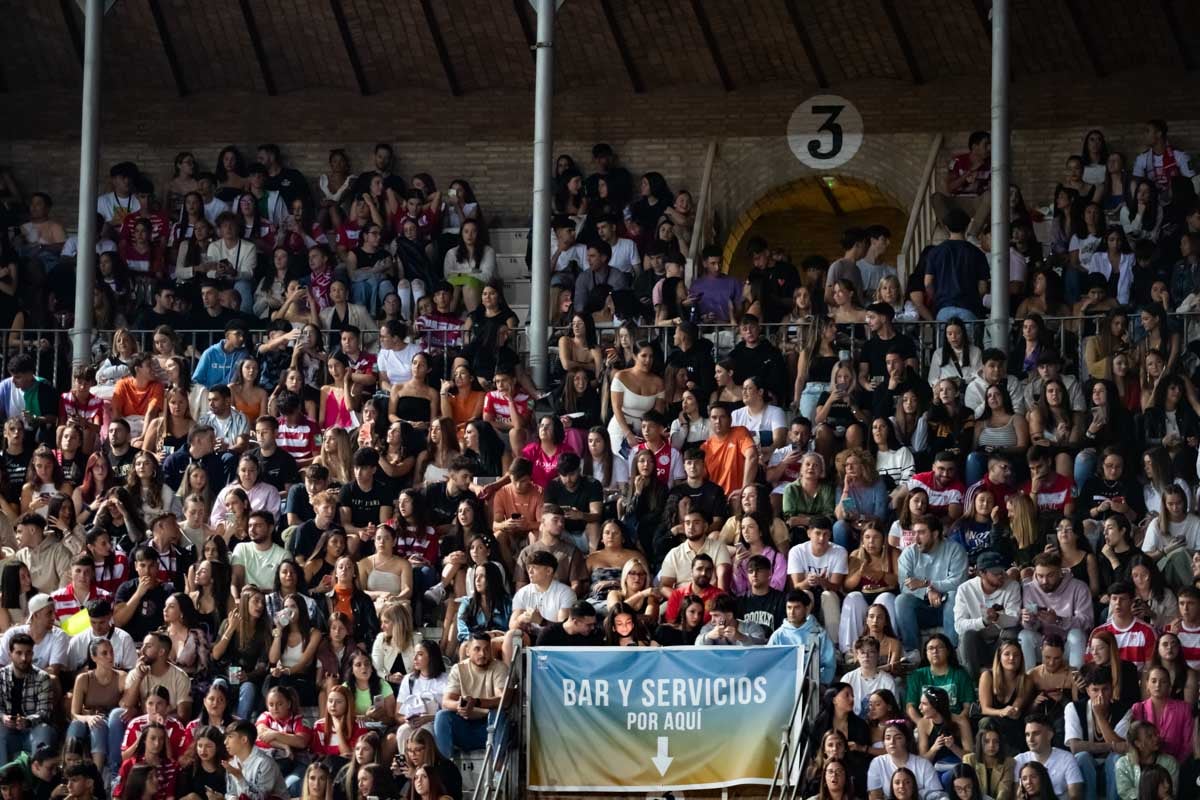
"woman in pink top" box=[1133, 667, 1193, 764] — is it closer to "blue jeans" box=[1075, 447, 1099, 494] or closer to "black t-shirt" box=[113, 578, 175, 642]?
"blue jeans" box=[1075, 447, 1099, 494]

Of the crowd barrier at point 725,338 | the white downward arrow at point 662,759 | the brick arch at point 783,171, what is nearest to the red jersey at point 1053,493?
the crowd barrier at point 725,338

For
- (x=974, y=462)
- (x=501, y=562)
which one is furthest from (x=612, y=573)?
(x=974, y=462)

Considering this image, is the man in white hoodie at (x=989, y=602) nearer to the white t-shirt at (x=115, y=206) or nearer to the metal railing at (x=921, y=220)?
the metal railing at (x=921, y=220)

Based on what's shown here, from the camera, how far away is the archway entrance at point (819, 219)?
2616 cm

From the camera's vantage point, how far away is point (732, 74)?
81.0ft

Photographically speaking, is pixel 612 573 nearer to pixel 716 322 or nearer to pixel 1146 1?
pixel 716 322

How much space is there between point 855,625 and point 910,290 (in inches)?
200

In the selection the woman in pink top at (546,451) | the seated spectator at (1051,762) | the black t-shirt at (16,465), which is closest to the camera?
the seated spectator at (1051,762)

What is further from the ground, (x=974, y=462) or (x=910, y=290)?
(x=910, y=290)

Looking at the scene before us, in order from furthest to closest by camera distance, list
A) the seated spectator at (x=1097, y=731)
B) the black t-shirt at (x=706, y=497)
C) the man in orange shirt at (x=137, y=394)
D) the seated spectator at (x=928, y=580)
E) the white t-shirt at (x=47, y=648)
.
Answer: the man in orange shirt at (x=137, y=394) → the black t-shirt at (x=706, y=497) → the white t-shirt at (x=47, y=648) → the seated spectator at (x=928, y=580) → the seated spectator at (x=1097, y=731)

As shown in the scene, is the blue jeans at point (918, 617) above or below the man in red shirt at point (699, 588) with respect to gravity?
below

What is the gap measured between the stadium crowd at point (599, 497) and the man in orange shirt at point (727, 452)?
2 cm

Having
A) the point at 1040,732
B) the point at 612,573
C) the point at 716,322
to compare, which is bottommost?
the point at 1040,732

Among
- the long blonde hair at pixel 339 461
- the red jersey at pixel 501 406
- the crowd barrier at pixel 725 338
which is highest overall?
the crowd barrier at pixel 725 338
